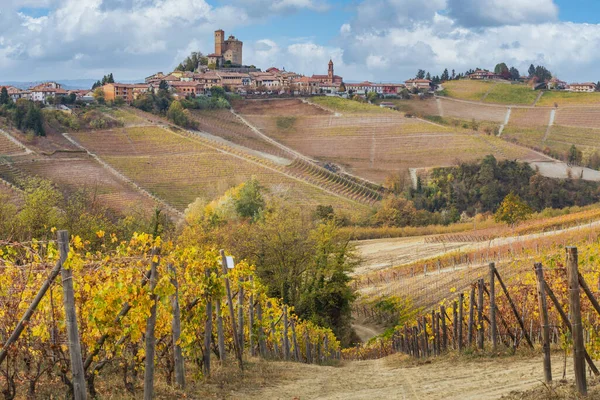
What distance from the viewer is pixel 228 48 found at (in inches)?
7657

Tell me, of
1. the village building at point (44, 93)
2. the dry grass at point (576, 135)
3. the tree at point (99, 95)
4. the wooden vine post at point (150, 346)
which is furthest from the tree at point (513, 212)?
the village building at point (44, 93)

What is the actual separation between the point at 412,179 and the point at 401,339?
2691 inches

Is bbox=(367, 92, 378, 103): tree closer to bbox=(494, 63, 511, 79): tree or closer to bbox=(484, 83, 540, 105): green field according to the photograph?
bbox=(484, 83, 540, 105): green field

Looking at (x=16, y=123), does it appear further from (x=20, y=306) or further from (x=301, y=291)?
(x=20, y=306)

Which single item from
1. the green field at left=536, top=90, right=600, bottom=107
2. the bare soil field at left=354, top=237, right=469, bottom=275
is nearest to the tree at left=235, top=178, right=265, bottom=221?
the bare soil field at left=354, top=237, right=469, bottom=275

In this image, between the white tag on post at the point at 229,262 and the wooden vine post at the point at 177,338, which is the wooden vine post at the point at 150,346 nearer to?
the wooden vine post at the point at 177,338

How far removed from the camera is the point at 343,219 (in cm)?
6412

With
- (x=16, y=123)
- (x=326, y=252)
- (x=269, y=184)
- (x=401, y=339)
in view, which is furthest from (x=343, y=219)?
(x=16, y=123)

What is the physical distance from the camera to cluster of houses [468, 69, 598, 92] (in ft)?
542

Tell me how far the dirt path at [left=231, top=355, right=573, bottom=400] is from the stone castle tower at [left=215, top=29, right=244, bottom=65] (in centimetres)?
18160

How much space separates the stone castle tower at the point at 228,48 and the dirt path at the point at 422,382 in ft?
596

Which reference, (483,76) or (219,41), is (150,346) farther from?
(219,41)

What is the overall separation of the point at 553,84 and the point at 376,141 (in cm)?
7722

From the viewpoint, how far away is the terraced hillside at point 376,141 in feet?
317
